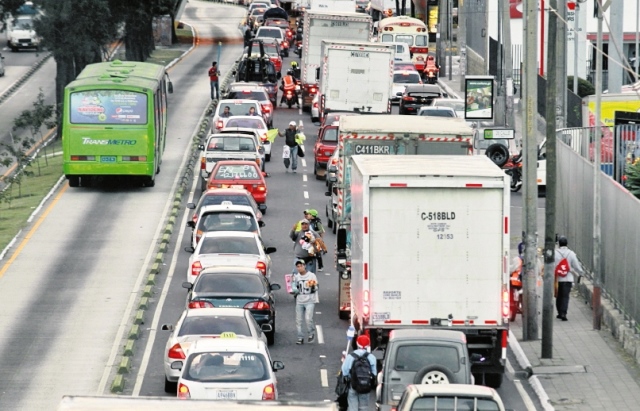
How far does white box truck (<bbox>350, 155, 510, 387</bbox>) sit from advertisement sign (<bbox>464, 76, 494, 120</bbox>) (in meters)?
17.4

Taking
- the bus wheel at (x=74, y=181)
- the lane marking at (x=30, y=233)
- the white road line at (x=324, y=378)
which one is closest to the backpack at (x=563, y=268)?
the white road line at (x=324, y=378)

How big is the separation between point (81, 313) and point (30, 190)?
1852cm

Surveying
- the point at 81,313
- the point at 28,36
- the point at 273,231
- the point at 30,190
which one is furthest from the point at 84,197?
the point at 28,36

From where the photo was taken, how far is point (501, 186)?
23891 millimetres

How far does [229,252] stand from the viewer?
31969 millimetres

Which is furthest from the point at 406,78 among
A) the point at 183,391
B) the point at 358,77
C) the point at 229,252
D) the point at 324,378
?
the point at 183,391

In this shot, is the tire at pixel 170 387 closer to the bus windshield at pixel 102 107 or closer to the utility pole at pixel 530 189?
the utility pole at pixel 530 189

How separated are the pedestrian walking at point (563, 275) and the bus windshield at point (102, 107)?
59.7ft

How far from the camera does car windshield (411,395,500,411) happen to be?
17.8 m

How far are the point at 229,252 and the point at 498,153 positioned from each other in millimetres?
15774

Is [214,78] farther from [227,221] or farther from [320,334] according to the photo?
[320,334]

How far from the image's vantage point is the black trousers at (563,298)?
3031 centimetres

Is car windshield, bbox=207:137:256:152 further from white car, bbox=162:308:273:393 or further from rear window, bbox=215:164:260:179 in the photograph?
white car, bbox=162:308:273:393

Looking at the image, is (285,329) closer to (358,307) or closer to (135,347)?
(135,347)
